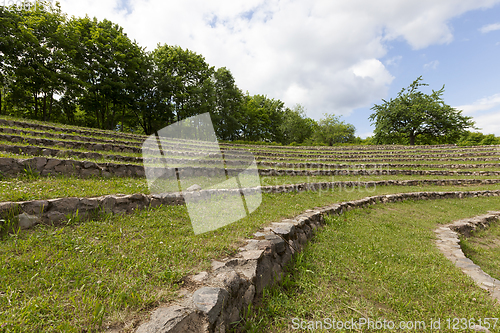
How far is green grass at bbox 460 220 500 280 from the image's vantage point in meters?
5.24

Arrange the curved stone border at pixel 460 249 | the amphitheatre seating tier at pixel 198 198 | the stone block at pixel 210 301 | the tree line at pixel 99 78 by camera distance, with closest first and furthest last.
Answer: the stone block at pixel 210 301
the amphitheatre seating tier at pixel 198 198
the curved stone border at pixel 460 249
the tree line at pixel 99 78

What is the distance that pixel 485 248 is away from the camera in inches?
256

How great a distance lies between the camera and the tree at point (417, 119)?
39.9m

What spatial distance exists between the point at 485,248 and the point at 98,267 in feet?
32.7

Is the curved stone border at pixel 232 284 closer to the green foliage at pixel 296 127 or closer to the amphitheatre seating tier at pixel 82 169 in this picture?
the amphitheatre seating tier at pixel 82 169

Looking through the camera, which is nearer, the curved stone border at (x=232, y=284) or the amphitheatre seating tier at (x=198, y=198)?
the curved stone border at (x=232, y=284)

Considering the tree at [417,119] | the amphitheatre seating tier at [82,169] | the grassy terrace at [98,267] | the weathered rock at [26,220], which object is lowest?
the grassy terrace at [98,267]

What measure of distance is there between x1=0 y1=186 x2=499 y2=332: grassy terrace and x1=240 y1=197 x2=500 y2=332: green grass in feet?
3.86

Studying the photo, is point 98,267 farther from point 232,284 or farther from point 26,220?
point 26,220

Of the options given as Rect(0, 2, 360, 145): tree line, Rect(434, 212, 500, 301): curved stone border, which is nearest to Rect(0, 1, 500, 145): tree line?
Rect(0, 2, 360, 145): tree line

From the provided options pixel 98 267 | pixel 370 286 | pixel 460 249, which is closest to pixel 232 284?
pixel 98 267

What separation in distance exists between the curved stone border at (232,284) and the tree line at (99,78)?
31.1m

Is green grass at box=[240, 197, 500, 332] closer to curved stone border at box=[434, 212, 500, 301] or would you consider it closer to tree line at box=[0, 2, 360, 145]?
curved stone border at box=[434, 212, 500, 301]

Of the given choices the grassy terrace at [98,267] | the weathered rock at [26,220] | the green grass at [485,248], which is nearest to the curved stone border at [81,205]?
Answer: the weathered rock at [26,220]
